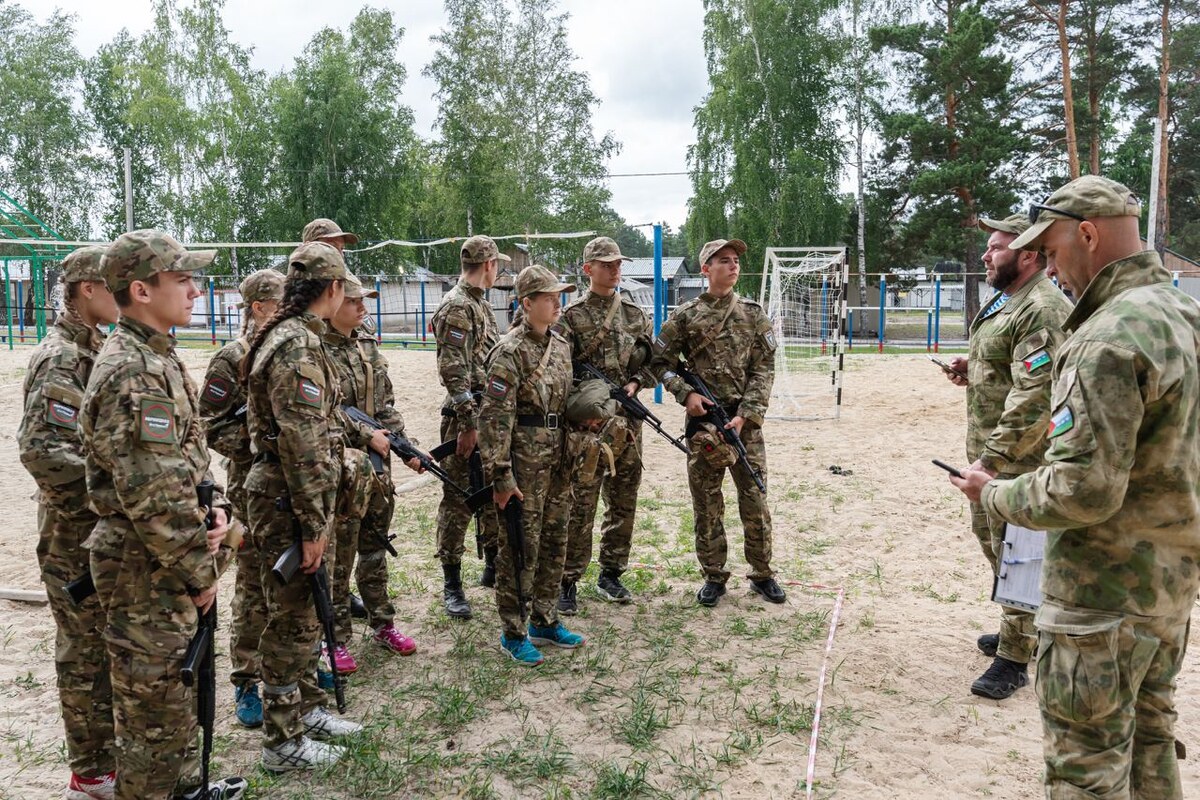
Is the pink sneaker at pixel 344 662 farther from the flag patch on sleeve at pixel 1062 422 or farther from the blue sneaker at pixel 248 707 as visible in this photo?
the flag patch on sleeve at pixel 1062 422

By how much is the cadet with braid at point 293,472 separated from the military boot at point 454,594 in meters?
1.54

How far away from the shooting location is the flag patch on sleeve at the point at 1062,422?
89.7 inches

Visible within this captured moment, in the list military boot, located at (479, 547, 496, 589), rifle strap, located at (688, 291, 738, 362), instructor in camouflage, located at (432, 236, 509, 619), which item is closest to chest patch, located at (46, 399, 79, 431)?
instructor in camouflage, located at (432, 236, 509, 619)

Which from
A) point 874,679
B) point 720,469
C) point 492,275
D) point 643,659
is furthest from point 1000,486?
point 492,275

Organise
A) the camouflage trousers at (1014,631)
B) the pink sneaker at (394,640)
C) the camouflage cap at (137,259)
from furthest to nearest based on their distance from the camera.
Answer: the pink sneaker at (394,640)
the camouflage trousers at (1014,631)
the camouflage cap at (137,259)

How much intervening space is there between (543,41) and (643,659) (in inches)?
1140

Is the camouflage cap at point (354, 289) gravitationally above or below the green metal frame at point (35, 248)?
below

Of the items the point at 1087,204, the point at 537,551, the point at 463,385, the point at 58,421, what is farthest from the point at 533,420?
the point at 1087,204

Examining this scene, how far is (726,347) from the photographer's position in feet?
17.5

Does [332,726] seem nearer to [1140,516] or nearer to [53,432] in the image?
[53,432]

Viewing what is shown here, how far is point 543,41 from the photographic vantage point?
96.9 ft

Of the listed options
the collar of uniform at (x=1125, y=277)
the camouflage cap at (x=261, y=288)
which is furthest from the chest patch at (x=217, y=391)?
the collar of uniform at (x=1125, y=277)

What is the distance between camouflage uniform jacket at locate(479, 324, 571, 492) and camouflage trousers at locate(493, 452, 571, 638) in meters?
0.05

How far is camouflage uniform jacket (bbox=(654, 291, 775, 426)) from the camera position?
534 cm
